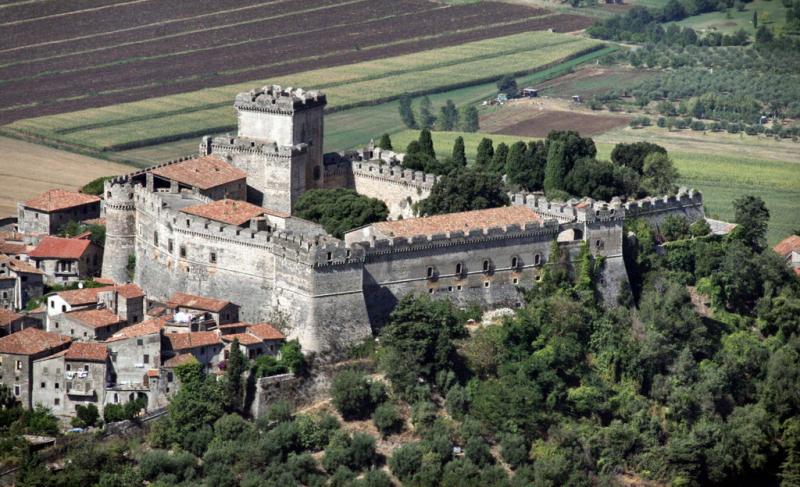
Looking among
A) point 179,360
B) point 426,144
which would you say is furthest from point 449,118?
point 179,360

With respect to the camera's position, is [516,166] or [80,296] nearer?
[80,296]

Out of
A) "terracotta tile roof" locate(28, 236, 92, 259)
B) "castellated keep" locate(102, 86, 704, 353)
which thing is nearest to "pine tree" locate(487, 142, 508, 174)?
"castellated keep" locate(102, 86, 704, 353)

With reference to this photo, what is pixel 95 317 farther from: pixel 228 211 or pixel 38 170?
pixel 38 170

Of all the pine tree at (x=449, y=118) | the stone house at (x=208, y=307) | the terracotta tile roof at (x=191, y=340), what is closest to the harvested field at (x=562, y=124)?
the pine tree at (x=449, y=118)

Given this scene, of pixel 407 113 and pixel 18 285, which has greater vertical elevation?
pixel 407 113

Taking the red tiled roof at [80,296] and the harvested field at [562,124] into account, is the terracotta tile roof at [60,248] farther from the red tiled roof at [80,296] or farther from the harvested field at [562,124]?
the harvested field at [562,124]

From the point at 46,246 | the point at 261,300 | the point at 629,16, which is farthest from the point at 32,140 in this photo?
the point at 629,16

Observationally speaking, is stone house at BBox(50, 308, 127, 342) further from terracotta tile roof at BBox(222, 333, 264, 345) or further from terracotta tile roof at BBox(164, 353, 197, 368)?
terracotta tile roof at BBox(222, 333, 264, 345)
